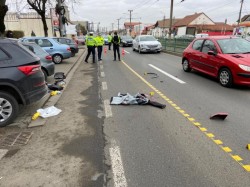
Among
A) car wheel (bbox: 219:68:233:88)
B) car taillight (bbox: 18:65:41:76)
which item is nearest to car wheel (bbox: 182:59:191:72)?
car wheel (bbox: 219:68:233:88)

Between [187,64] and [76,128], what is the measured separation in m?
7.83

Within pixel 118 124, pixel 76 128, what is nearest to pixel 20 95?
pixel 76 128

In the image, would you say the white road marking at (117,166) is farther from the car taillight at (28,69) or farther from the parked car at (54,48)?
the parked car at (54,48)

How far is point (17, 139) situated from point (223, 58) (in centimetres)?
694

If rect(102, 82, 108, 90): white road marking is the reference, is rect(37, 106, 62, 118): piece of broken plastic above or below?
above

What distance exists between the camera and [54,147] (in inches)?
164

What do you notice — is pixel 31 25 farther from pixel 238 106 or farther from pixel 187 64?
pixel 238 106

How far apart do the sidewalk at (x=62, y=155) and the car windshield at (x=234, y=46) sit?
218 inches

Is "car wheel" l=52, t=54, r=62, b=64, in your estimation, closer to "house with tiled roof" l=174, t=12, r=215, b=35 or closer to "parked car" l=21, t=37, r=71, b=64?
"parked car" l=21, t=37, r=71, b=64

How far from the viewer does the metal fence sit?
20156 millimetres

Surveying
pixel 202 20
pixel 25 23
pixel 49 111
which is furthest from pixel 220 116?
pixel 202 20

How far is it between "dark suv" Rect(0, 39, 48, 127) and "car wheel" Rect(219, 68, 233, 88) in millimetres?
6065

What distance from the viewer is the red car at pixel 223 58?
7.88m

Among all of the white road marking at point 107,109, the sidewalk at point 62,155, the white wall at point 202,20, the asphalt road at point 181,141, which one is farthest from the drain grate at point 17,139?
the white wall at point 202,20
